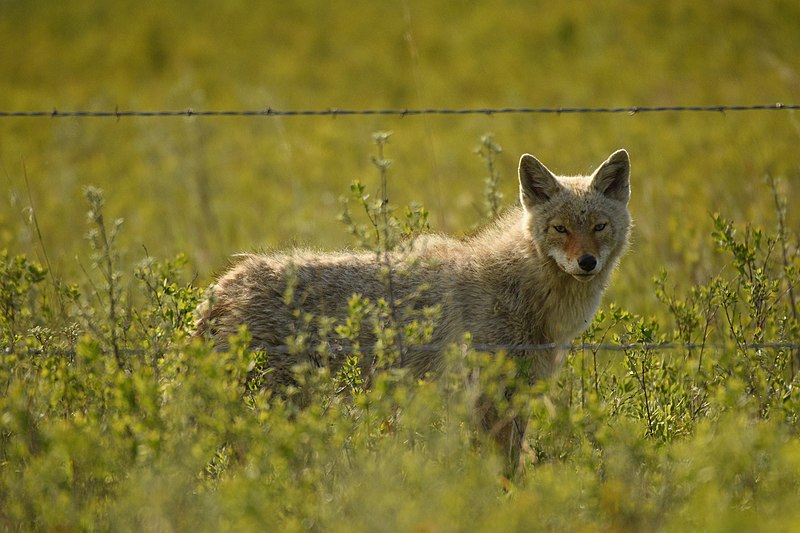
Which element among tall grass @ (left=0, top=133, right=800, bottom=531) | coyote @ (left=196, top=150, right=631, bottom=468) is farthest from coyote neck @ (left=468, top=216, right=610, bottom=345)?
tall grass @ (left=0, top=133, right=800, bottom=531)

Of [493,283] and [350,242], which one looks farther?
[350,242]

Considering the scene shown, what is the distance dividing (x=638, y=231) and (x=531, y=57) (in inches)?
558

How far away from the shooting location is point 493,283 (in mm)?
6441

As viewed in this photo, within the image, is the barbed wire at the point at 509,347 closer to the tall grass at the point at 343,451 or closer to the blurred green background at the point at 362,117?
the tall grass at the point at 343,451

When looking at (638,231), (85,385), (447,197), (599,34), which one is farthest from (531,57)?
(85,385)

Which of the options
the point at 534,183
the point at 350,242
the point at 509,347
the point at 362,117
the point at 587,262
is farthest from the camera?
the point at 362,117

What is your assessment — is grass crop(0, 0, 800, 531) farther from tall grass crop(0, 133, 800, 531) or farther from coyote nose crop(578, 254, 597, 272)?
coyote nose crop(578, 254, 597, 272)

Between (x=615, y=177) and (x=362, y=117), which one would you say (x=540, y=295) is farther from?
(x=362, y=117)

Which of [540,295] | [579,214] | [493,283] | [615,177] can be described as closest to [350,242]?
[493,283]

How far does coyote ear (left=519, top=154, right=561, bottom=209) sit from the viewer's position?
21.7 ft

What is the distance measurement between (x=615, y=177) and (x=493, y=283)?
4.30 ft

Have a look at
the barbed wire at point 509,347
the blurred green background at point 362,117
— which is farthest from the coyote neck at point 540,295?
the blurred green background at point 362,117

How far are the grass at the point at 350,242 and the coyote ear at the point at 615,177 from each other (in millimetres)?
838

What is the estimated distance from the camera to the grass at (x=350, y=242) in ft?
14.0
